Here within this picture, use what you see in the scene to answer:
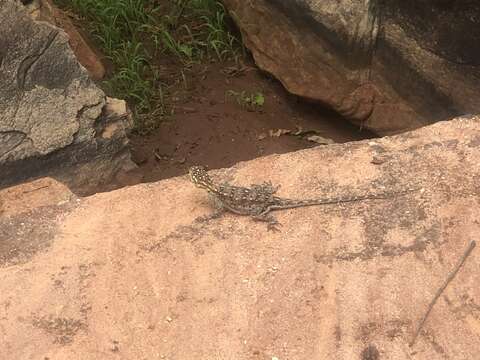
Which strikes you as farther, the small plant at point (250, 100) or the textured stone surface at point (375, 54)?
the small plant at point (250, 100)

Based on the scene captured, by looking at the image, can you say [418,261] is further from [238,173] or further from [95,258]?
[95,258]

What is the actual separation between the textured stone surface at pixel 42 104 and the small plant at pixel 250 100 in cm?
214

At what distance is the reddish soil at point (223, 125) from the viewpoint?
21.9 feet

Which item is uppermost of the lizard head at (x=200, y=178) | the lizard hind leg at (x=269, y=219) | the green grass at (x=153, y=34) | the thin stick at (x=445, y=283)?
the thin stick at (x=445, y=283)

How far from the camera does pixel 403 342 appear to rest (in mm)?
3387

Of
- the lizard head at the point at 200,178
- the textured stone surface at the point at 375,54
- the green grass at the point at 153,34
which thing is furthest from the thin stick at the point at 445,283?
the green grass at the point at 153,34

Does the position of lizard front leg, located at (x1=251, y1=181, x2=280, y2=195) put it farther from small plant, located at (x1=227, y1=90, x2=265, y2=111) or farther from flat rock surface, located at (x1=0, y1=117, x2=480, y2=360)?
small plant, located at (x1=227, y1=90, x2=265, y2=111)

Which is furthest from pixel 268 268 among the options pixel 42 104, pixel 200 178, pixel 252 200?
pixel 42 104

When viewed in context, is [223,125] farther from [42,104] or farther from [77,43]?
[42,104]

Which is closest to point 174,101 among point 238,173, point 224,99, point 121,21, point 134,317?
point 224,99

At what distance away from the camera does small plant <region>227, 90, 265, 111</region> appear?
283 inches

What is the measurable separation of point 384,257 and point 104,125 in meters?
2.68

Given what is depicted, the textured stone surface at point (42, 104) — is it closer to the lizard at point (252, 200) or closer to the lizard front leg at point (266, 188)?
the lizard at point (252, 200)

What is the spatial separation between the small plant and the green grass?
54 centimetres
